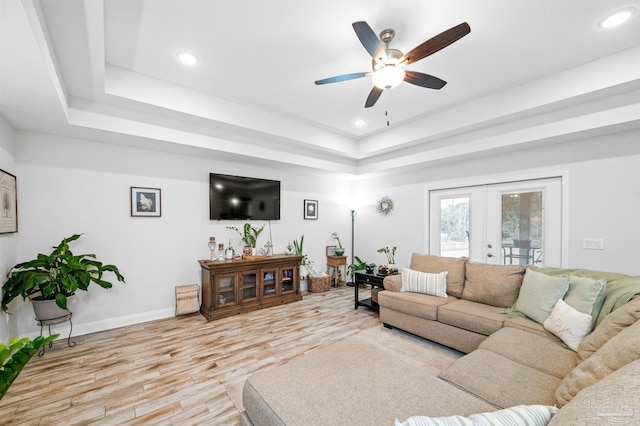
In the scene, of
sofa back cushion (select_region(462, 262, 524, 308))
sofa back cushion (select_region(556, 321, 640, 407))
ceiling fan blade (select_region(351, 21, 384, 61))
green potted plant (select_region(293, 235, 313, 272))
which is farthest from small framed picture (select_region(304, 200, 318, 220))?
sofa back cushion (select_region(556, 321, 640, 407))

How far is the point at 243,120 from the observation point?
3584mm

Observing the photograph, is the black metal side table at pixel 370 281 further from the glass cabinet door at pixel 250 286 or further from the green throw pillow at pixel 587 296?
the green throw pillow at pixel 587 296

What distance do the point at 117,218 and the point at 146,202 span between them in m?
0.37

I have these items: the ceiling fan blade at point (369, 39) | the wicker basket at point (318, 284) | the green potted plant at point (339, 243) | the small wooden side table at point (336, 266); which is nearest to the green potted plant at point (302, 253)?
the wicker basket at point (318, 284)

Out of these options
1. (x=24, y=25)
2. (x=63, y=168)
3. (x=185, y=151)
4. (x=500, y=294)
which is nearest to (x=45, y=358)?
(x=63, y=168)

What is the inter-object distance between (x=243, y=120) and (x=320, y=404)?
10.8ft

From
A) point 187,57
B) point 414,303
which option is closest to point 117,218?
point 187,57

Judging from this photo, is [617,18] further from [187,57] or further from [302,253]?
[302,253]

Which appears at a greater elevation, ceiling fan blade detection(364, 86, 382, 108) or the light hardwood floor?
ceiling fan blade detection(364, 86, 382, 108)

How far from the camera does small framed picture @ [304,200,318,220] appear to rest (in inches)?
211

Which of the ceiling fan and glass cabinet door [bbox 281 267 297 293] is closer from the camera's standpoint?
the ceiling fan

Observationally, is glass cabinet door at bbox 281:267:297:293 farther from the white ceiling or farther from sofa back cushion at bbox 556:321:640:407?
sofa back cushion at bbox 556:321:640:407

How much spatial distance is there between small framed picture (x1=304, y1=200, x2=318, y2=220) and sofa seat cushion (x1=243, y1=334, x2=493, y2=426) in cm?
378

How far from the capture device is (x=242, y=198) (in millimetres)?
4395
